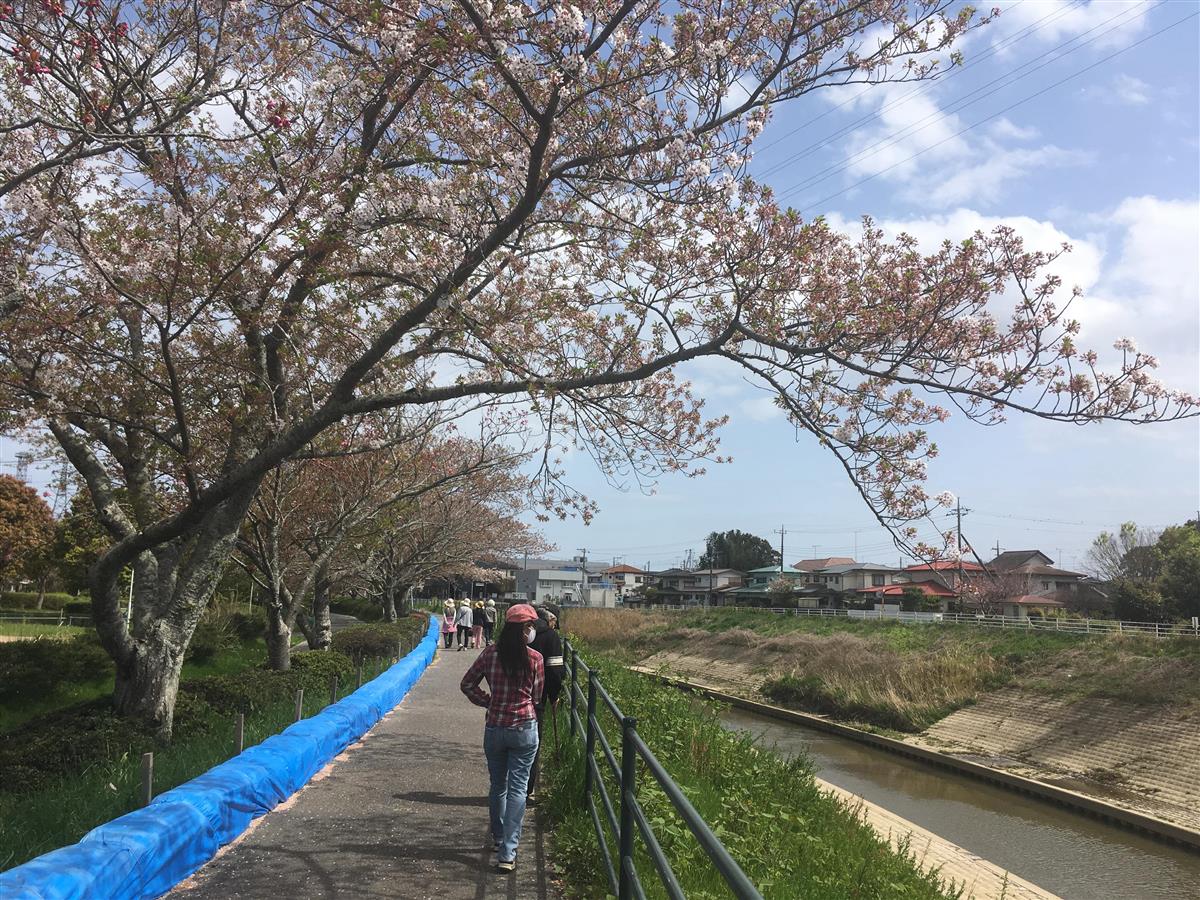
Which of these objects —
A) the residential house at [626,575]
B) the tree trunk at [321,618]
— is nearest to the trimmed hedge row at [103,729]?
the tree trunk at [321,618]

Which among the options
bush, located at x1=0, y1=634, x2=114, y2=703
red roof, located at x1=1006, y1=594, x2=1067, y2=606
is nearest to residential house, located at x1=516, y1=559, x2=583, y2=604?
red roof, located at x1=1006, y1=594, x2=1067, y2=606

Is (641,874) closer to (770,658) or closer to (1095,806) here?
(1095,806)

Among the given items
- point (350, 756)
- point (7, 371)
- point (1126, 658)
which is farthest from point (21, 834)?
point (1126, 658)

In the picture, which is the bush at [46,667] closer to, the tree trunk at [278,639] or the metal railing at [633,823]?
the tree trunk at [278,639]

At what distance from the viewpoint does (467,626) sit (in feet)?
85.1

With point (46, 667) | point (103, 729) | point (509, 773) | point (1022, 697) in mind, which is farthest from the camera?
point (1022, 697)

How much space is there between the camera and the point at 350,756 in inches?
325

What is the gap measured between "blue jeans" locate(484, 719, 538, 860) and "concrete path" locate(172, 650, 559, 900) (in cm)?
25

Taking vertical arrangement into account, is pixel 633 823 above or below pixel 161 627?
below

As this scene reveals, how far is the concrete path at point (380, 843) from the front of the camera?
463cm

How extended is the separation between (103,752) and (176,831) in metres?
4.02

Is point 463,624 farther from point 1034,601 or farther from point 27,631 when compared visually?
point 1034,601

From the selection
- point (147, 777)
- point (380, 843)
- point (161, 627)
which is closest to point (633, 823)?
point (380, 843)

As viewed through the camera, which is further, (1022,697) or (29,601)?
(29,601)
